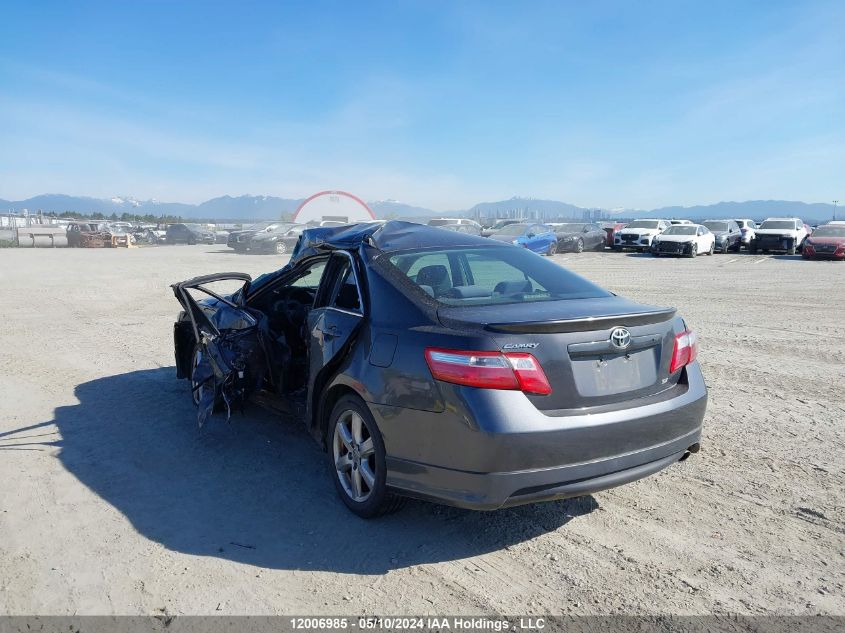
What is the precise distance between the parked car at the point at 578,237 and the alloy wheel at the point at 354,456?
85.3 ft

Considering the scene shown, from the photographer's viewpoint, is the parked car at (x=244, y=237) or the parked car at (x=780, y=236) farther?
the parked car at (x=244, y=237)

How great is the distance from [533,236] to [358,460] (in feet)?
77.2

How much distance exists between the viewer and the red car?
24.6 metres

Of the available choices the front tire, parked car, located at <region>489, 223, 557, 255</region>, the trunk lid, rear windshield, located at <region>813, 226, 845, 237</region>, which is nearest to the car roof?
the trunk lid

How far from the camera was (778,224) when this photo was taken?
30141 mm

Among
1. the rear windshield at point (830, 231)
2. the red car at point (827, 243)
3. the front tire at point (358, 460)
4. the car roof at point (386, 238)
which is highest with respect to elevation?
the car roof at point (386, 238)

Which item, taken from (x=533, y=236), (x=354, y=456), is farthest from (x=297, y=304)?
(x=533, y=236)

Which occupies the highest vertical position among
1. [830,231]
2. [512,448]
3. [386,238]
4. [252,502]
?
[386,238]

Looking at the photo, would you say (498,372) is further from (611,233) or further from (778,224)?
(778,224)

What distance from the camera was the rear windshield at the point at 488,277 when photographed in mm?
3643

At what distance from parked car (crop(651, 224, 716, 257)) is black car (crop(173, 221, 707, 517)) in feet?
80.5

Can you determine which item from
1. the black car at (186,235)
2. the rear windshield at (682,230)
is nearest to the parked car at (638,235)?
the rear windshield at (682,230)

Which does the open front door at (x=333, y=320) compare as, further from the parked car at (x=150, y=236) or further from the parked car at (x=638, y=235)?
the parked car at (x=150, y=236)

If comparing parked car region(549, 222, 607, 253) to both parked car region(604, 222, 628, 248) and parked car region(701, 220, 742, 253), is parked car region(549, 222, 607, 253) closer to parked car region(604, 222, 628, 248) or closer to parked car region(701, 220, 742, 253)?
parked car region(604, 222, 628, 248)
